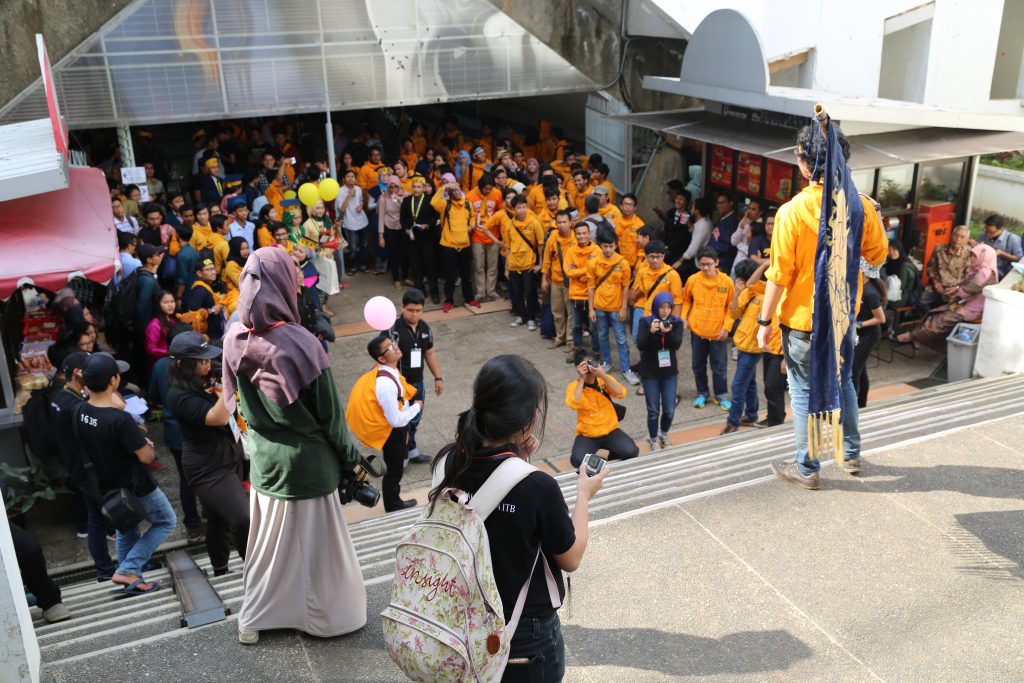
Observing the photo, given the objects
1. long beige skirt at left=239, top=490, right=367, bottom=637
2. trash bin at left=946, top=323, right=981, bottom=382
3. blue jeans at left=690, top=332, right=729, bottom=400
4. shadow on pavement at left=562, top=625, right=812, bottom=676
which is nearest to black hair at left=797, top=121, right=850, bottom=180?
shadow on pavement at left=562, top=625, right=812, bottom=676

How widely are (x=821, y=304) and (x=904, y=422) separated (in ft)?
7.01

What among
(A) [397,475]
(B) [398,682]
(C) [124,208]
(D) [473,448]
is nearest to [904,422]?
(A) [397,475]

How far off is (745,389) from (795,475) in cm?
340

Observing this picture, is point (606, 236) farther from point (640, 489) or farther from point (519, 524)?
point (519, 524)

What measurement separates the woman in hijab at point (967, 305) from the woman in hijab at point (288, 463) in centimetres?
791

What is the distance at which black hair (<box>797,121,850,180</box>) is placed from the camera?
4598 millimetres

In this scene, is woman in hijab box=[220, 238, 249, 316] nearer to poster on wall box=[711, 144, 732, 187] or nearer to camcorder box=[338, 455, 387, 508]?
camcorder box=[338, 455, 387, 508]

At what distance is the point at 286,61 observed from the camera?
12.7 m

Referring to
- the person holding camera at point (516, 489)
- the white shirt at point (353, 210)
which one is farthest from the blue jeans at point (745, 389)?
the white shirt at point (353, 210)

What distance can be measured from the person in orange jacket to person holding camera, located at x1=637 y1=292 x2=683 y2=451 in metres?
0.56

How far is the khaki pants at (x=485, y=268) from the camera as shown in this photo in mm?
12427

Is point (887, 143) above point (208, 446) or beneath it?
above

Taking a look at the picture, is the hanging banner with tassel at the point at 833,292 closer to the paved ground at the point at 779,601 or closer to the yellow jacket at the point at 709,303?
the paved ground at the point at 779,601

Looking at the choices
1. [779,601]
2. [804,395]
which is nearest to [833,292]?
[804,395]
